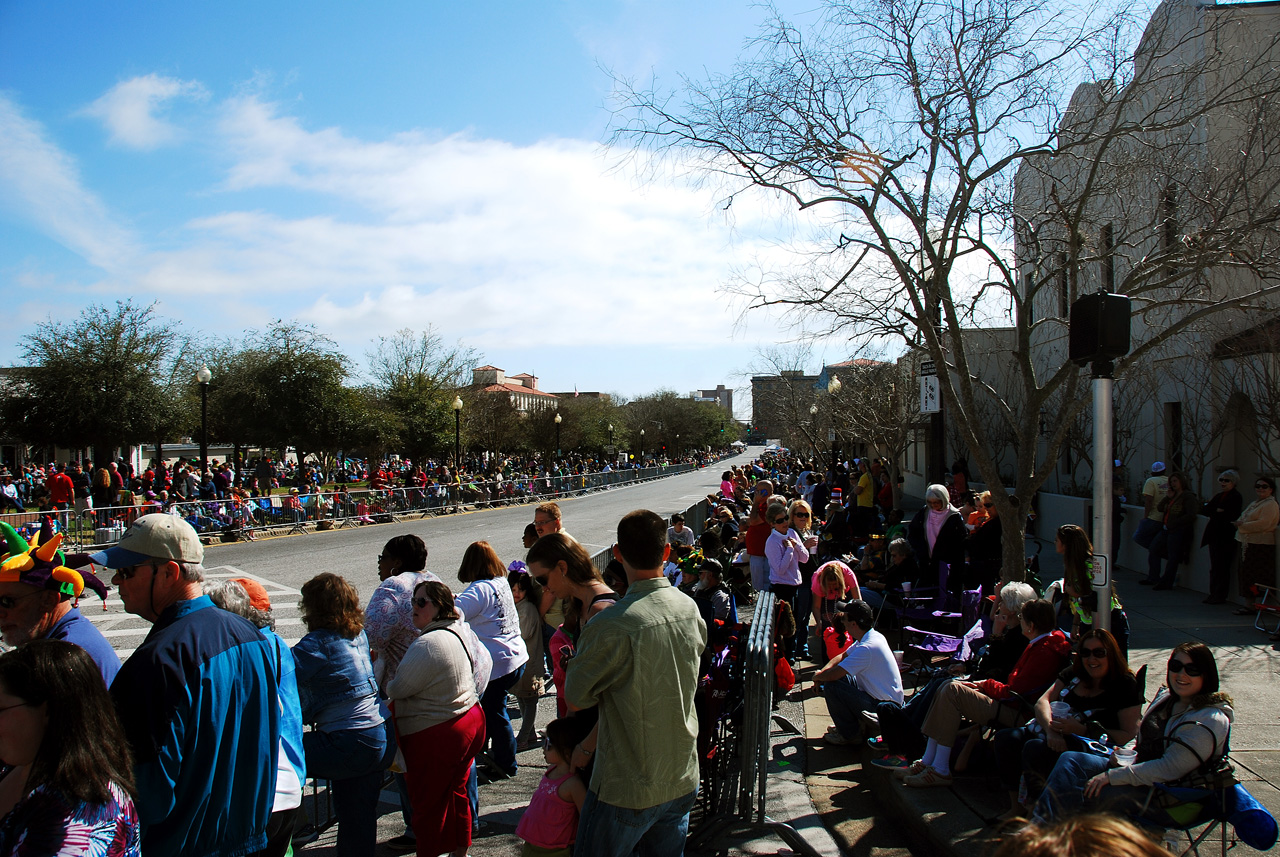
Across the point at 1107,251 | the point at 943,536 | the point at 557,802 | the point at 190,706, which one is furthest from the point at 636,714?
the point at 1107,251

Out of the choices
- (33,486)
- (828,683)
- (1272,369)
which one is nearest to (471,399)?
(33,486)

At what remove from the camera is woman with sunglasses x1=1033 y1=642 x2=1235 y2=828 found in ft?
12.4

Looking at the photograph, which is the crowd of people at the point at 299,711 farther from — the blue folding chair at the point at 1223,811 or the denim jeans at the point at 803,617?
the denim jeans at the point at 803,617

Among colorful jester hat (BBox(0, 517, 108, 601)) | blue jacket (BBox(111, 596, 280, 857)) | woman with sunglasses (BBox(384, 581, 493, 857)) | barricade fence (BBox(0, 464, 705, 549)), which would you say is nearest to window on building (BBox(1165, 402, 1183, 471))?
woman with sunglasses (BBox(384, 581, 493, 857))

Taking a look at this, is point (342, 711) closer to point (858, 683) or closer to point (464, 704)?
point (464, 704)

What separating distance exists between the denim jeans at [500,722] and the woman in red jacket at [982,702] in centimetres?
256

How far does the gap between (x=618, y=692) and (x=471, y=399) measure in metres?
50.6

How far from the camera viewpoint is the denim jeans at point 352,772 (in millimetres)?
3873

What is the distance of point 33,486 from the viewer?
2914cm

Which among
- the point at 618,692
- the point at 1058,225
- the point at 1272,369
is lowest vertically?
the point at 618,692

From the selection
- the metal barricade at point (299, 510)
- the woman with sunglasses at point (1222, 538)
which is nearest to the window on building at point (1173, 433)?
the woman with sunglasses at point (1222, 538)

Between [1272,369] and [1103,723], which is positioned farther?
[1272,369]

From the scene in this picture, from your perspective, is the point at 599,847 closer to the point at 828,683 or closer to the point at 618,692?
the point at 618,692

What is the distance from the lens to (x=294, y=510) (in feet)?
77.8
